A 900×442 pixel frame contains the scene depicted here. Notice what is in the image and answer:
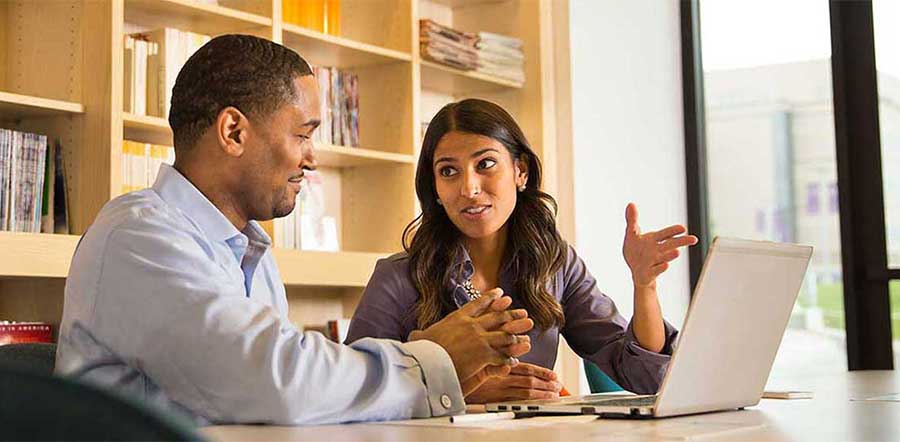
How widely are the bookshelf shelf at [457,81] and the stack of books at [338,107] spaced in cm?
28

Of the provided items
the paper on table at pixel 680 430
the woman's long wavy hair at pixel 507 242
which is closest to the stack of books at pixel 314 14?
the woman's long wavy hair at pixel 507 242

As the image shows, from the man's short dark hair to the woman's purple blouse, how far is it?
701 mm

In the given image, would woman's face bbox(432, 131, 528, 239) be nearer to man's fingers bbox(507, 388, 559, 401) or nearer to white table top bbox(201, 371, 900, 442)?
man's fingers bbox(507, 388, 559, 401)

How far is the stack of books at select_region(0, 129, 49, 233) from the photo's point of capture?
2.77m

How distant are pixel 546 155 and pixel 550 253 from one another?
187 centimetres

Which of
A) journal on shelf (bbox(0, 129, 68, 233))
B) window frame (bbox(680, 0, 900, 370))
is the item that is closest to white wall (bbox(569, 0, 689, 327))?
window frame (bbox(680, 0, 900, 370))

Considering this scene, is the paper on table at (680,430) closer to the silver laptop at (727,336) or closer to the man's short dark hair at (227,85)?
the silver laptop at (727,336)

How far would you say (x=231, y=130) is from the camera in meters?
1.57

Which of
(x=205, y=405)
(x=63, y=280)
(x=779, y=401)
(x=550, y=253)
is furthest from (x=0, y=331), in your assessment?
(x=779, y=401)

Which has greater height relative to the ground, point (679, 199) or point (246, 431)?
point (679, 199)

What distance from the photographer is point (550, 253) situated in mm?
2361

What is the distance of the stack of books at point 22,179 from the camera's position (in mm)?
2773

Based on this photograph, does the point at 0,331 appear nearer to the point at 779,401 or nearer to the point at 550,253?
the point at 550,253

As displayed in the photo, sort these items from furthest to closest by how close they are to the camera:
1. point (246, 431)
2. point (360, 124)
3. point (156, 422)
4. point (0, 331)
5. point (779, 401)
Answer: point (360, 124), point (0, 331), point (779, 401), point (246, 431), point (156, 422)
